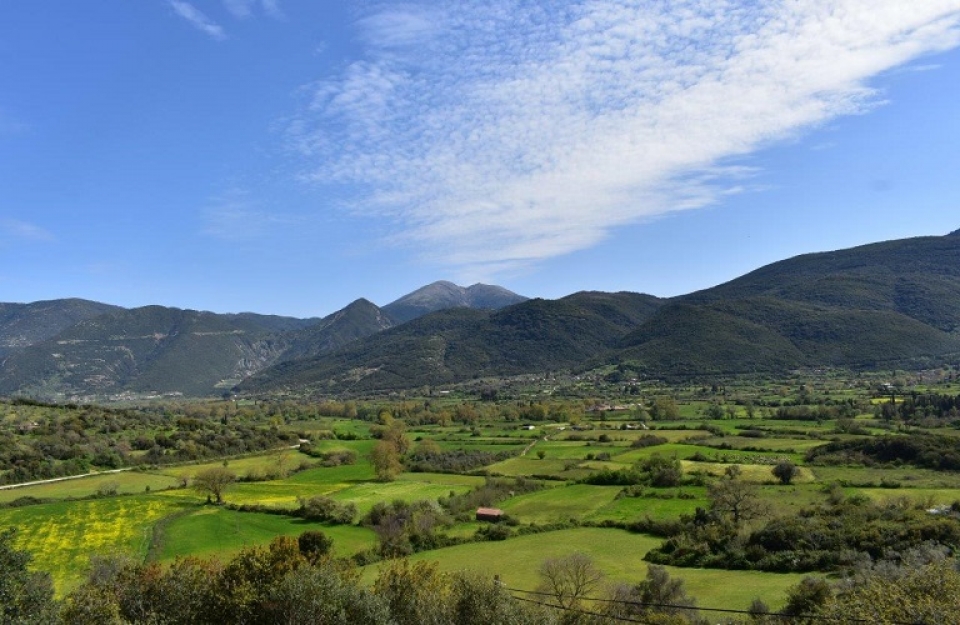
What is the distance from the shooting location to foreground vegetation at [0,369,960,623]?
76.6 feet

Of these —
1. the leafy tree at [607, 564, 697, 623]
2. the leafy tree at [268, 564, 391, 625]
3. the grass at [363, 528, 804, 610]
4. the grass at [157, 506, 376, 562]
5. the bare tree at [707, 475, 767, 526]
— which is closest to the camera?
the leafy tree at [268, 564, 391, 625]

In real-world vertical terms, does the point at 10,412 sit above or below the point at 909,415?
above

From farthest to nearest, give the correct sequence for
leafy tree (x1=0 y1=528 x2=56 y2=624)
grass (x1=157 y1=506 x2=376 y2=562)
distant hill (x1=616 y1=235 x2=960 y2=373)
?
distant hill (x1=616 y1=235 x2=960 y2=373), grass (x1=157 y1=506 x2=376 y2=562), leafy tree (x1=0 y1=528 x2=56 y2=624)

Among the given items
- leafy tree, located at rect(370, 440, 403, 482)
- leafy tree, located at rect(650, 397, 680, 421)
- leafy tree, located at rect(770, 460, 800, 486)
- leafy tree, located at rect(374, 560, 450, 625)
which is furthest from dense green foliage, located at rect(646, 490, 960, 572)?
leafy tree, located at rect(650, 397, 680, 421)

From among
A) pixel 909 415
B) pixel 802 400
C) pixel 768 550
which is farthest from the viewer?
pixel 802 400

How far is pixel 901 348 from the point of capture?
155 metres

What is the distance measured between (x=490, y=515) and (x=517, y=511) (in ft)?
11.1

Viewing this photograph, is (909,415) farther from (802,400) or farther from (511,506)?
(511,506)

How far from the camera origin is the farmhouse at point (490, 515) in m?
51.9

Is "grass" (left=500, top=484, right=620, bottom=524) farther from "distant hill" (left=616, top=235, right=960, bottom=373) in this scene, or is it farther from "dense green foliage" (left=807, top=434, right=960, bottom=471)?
"distant hill" (left=616, top=235, right=960, bottom=373)

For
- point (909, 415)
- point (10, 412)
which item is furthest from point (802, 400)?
point (10, 412)

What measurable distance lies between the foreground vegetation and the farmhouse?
47.5 inches

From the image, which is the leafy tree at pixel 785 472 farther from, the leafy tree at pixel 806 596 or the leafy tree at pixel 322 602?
the leafy tree at pixel 322 602

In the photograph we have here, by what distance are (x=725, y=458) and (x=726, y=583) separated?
36.0m
